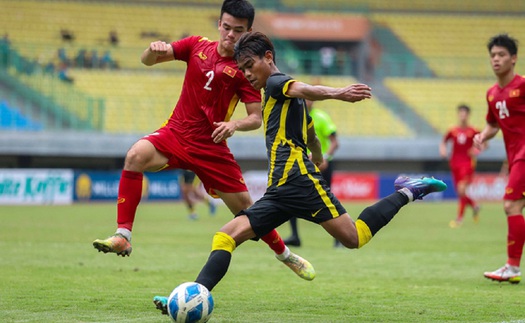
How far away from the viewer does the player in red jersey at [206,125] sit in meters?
7.74

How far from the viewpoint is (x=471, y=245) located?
14.5m

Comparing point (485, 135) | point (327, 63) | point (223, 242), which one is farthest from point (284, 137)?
point (327, 63)

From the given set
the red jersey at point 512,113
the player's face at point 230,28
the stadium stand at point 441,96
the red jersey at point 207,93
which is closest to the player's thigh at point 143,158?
the red jersey at point 207,93

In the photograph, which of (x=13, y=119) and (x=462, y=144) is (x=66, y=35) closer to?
(x=13, y=119)

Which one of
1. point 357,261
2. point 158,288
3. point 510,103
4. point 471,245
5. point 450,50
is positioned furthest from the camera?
point 450,50

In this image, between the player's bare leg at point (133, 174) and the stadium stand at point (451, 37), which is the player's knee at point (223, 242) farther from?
the stadium stand at point (451, 37)

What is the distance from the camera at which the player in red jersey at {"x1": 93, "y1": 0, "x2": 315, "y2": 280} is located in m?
7.74

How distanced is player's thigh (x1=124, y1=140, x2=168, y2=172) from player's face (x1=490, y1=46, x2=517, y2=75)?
3947 millimetres

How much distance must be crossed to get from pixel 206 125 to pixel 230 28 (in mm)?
898

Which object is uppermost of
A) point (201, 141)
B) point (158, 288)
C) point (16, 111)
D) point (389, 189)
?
point (201, 141)

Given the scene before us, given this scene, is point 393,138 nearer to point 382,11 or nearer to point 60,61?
point 382,11

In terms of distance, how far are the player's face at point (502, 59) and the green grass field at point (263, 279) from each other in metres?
2.32

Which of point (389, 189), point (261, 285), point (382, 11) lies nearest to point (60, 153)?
point (389, 189)

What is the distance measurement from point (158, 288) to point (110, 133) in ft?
76.6
